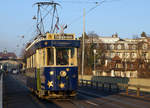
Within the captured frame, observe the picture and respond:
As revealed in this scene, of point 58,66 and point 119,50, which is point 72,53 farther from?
point 119,50

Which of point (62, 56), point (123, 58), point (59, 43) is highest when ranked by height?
point (123, 58)

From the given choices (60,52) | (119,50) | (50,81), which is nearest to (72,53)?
(60,52)

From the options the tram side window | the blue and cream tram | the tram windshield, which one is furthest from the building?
the tram side window

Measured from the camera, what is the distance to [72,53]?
17.4m

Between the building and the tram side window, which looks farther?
the building

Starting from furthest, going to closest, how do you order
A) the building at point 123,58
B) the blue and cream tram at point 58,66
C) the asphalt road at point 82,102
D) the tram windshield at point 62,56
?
the building at point 123,58
the tram windshield at point 62,56
the blue and cream tram at point 58,66
the asphalt road at point 82,102

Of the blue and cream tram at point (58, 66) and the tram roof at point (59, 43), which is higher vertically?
the tram roof at point (59, 43)

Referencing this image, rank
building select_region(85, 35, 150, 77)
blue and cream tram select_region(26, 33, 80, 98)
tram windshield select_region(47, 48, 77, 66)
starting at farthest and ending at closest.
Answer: building select_region(85, 35, 150, 77), tram windshield select_region(47, 48, 77, 66), blue and cream tram select_region(26, 33, 80, 98)

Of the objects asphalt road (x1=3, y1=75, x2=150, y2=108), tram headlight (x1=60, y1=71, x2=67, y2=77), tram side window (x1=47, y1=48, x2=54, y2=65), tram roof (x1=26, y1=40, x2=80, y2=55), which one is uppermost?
tram roof (x1=26, y1=40, x2=80, y2=55)

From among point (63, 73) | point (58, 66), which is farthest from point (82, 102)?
point (58, 66)

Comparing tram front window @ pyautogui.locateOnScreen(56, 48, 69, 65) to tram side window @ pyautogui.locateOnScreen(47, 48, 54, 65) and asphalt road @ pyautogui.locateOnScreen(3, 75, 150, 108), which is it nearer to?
tram side window @ pyautogui.locateOnScreen(47, 48, 54, 65)

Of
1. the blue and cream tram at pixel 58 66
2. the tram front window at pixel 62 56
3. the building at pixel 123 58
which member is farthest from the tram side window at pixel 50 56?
the building at pixel 123 58

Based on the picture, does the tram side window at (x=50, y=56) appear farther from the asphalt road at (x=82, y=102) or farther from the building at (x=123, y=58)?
the building at (x=123, y=58)

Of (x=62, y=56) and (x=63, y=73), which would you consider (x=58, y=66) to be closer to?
(x=63, y=73)
